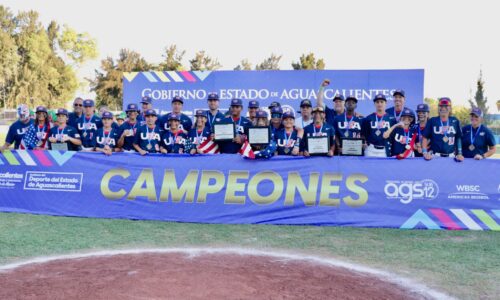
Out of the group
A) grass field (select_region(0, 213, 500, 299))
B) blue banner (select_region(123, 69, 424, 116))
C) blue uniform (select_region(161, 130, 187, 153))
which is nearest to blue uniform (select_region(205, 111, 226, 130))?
blue uniform (select_region(161, 130, 187, 153))

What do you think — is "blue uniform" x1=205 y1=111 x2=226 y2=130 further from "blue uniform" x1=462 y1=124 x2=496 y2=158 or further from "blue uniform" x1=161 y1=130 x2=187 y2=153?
"blue uniform" x1=462 y1=124 x2=496 y2=158

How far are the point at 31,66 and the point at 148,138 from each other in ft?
199

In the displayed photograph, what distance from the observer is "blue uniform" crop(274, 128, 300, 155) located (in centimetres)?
881

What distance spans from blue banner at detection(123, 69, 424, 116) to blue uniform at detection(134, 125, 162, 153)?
29.9ft

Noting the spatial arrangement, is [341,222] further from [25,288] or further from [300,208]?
[25,288]

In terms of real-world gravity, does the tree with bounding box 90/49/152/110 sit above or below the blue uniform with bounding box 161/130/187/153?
above

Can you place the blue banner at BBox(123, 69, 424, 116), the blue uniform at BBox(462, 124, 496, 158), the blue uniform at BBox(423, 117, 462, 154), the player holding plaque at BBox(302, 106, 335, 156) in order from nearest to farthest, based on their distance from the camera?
the player holding plaque at BBox(302, 106, 335, 156) < the blue uniform at BBox(423, 117, 462, 154) < the blue uniform at BBox(462, 124, 496, 158) < the blue banner at BBox(123, 69, 424, 116)

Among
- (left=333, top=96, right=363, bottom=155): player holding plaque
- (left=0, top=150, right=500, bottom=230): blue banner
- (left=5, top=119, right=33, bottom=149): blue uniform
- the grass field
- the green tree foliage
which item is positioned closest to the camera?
the grass field

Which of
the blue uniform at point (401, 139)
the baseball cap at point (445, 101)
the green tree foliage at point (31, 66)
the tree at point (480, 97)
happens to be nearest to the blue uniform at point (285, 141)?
the blue uniform at point (401, 139)

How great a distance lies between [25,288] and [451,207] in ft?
22.1

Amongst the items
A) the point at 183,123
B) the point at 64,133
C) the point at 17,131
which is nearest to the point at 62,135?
the point at 64,133

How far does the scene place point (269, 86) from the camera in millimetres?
18344

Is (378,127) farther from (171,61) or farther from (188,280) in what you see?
(171,61)

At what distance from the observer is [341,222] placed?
27.5ft
